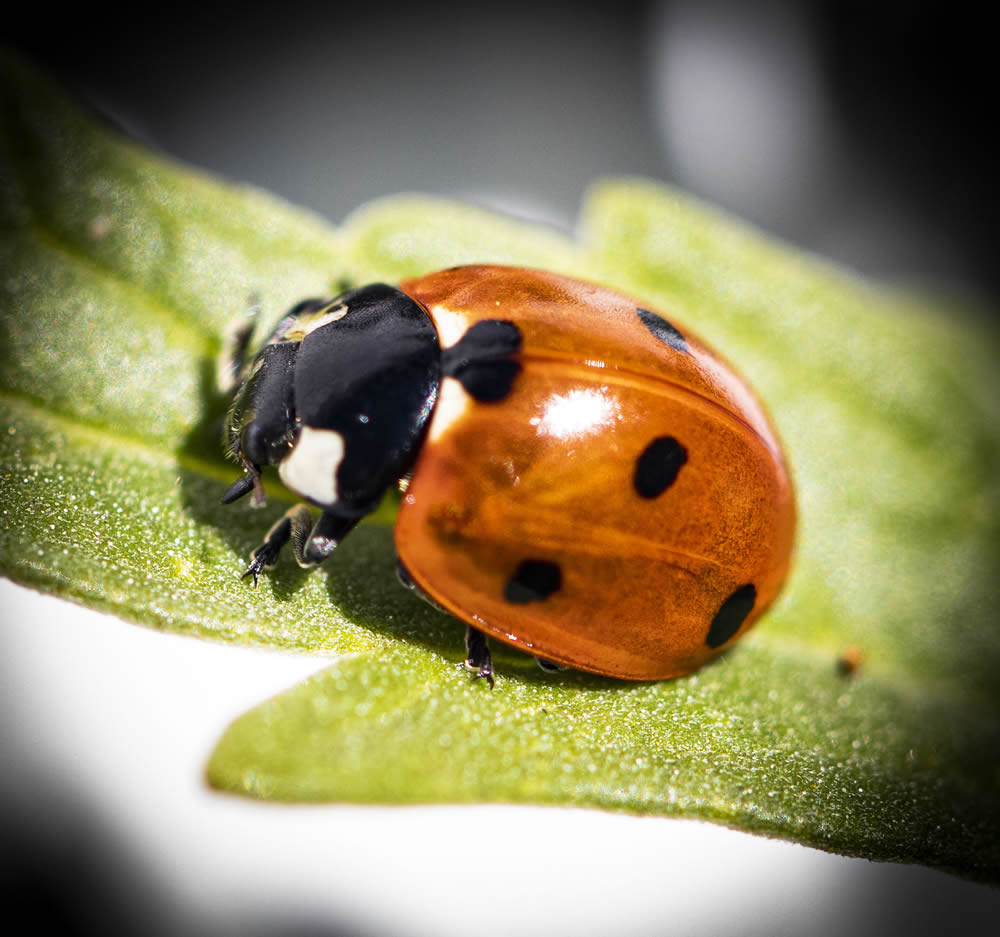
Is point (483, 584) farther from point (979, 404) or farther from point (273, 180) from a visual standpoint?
point (273, 180)

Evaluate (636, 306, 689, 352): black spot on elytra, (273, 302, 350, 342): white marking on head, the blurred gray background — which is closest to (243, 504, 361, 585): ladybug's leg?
(273, 302, 350, 342): white marking on head

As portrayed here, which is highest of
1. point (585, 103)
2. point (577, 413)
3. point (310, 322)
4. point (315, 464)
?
point (585, 103)

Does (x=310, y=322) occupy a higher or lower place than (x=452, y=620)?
higher

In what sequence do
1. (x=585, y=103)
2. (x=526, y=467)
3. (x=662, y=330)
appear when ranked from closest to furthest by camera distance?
1. (x=526, y=467)
2. (x=662, y=330)
3. (x=585, y=103)

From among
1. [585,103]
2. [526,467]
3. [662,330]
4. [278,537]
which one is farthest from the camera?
[585,103]

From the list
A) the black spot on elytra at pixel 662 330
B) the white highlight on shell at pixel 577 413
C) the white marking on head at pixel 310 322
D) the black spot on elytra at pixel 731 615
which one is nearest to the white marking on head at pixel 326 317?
the white marking on head at pixel 310 322

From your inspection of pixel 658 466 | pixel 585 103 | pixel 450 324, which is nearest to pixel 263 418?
pixel 450 324

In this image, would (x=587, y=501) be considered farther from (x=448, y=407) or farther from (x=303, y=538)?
(x=303, y=538)

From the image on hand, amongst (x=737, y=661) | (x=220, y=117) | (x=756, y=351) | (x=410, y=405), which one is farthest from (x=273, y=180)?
(x=737, y=661)
